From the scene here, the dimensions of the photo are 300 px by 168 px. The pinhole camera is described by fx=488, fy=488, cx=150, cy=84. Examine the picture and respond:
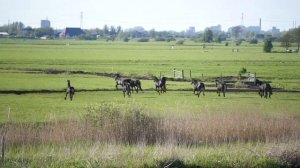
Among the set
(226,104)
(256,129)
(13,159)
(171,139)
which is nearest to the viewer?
(13,159)

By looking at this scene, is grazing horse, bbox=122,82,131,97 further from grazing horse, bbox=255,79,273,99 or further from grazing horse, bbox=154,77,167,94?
grazing horse, bbox=255,79,273,99

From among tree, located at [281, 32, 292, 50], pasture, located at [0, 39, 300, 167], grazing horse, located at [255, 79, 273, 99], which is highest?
tree, located at [281, 32, 292, 50]

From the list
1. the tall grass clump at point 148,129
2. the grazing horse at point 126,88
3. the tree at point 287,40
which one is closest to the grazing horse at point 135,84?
the grazing horse at point 126,88

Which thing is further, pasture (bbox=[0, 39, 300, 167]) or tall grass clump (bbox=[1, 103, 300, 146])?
tall grass clump (bbox=[1, 103, 300, 146])

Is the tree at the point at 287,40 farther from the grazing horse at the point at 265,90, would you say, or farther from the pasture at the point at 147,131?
the pasture at the point at 147,131

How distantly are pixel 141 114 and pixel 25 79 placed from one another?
1346 inches

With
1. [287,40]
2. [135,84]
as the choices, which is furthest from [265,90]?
[287,40]

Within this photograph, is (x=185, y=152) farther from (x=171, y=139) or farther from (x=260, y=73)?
(x=260, y=73)

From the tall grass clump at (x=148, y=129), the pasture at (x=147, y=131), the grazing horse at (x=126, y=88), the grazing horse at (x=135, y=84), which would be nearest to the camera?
the pasture at (x=147, y=131)

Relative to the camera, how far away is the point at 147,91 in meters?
52.1

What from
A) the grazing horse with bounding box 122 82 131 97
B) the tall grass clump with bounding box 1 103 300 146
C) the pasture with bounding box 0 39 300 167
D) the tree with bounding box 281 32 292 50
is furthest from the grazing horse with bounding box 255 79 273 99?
the tree with bounding box 281 32 292 50

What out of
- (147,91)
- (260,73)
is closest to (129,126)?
(147,91)

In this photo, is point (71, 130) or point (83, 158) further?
point (71, 130)

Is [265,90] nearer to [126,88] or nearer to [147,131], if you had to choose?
[126,88]
